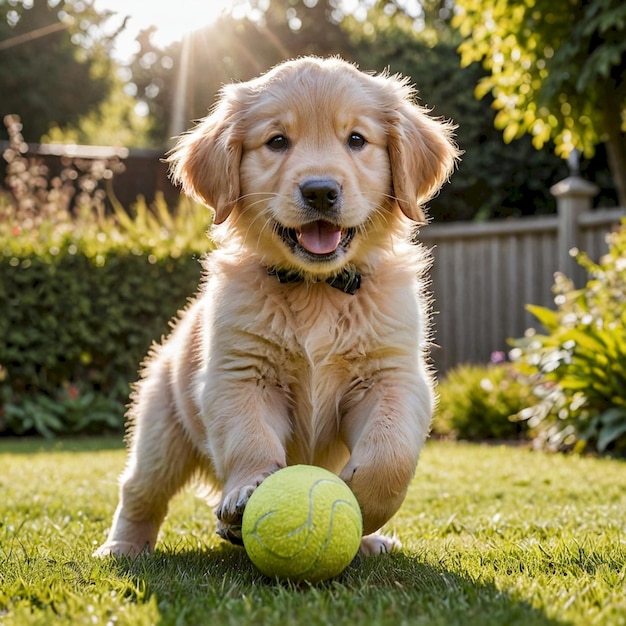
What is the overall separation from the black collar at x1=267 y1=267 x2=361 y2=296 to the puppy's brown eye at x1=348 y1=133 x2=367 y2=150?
0.43 metres

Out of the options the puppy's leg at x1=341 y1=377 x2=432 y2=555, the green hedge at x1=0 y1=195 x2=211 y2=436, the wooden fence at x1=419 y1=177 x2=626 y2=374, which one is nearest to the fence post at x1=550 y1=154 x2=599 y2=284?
the wooden fence at x1=419 y1=177 x2=626 y2=374

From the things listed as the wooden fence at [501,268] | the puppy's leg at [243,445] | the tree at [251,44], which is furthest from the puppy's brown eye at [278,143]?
the tree at [251,44]

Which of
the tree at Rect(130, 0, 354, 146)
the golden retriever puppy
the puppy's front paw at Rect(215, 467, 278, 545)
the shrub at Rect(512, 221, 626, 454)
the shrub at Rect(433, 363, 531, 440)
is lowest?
the shrub at Rect(433, 363, 531, 440)

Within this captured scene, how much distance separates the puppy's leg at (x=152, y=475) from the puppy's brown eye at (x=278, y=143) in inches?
43.1

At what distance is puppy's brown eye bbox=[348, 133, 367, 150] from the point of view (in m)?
3.09

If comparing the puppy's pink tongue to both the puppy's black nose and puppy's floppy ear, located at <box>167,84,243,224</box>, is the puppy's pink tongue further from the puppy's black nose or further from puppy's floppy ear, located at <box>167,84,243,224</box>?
puppy's floppy ear, located at <box>167,84,243,224</box>

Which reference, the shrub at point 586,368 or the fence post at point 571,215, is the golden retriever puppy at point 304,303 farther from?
the fence post at point 571,215

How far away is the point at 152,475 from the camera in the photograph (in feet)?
11.2

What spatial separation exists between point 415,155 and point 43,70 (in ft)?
83.5

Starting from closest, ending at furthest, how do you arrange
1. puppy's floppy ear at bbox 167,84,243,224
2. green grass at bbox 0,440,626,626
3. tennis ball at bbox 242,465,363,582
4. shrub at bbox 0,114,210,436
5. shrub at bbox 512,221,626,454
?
green grass at bbox 0,440,626,626, tennis ball at bbox 242,465,363,582, puppy's floppy ear at bbox 167,84,243,224, shrub at bbox 512,221,626,454, shrub at bbox 0,114,210,436

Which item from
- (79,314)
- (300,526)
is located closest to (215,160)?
(300,526)

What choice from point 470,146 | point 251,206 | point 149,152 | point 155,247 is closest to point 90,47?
point 149,152

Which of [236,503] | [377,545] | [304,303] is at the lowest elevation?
[377,545]

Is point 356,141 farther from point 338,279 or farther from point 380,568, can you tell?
point 380,568
